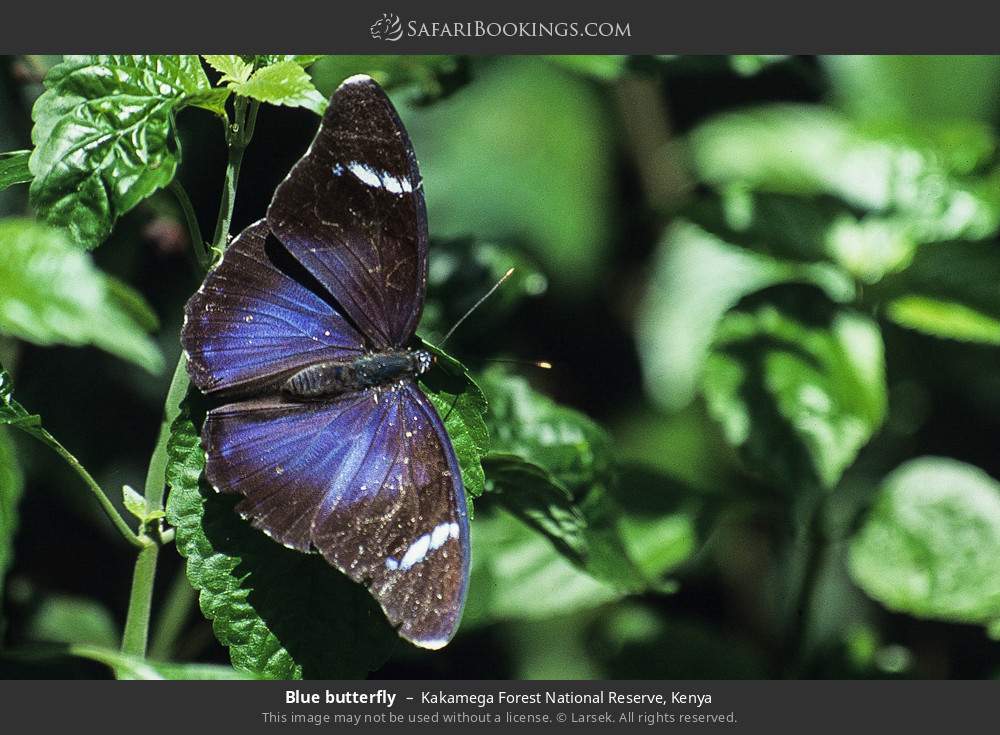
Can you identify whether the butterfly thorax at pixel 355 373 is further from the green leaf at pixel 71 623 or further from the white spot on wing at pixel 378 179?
the green leaf at pixel 71 623

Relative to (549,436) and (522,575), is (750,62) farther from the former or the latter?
(522,575)

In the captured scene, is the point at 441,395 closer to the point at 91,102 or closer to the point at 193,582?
the point at 193,582

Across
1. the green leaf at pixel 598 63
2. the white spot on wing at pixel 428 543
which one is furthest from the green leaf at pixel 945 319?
the white spot on wing at pixel 428 543

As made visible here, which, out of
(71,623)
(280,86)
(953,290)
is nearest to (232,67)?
(280,86)

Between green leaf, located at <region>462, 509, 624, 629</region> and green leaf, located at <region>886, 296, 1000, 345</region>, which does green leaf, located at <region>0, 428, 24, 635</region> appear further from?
green leaf, located at <region>886, 296, 1000, 345</region>

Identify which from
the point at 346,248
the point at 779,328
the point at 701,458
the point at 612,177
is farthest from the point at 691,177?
the point at 346,248
